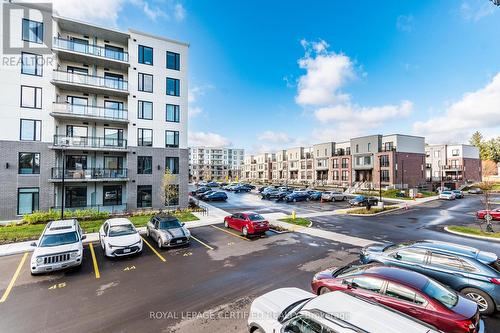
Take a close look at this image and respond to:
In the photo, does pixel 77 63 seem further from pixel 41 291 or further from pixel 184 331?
pixel 184 331

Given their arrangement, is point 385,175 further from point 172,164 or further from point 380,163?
point 172,164

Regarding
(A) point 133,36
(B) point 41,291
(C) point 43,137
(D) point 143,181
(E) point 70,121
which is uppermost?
(A) point 133,36

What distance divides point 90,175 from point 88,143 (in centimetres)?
325

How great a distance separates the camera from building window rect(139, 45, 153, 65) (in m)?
24.4

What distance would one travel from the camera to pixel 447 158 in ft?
194

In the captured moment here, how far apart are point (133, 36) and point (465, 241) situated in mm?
32263

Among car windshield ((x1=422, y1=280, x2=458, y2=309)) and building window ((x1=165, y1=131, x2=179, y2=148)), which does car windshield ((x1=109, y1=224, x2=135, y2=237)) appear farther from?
building window ((x1=165, y1=131, x2=179, y2=148))

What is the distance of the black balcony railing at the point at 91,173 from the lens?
827 inches

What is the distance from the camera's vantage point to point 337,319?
12.3 ft

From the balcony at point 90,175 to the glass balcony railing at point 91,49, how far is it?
1103 cm

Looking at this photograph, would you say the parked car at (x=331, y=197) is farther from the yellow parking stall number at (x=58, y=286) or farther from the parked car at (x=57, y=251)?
the yellow parking stall number at (x=58, y=286)

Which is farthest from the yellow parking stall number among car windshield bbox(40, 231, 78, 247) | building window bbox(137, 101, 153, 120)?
building window bbox(137, 101, 153, 120)

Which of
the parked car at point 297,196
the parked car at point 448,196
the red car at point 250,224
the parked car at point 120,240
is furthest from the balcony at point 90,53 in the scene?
the parked car at point 448,196

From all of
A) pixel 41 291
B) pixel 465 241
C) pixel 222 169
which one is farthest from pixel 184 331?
pixel 222 169
